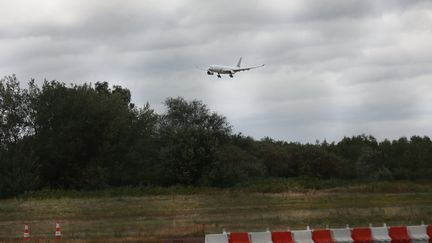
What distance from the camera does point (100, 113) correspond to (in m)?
87.8

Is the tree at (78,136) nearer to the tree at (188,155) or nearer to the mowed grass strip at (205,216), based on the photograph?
the tree at (188,155)

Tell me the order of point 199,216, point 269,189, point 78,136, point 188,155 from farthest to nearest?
1. point 78,136
2. point 188,155
3. point 269,189
4. point 199,216

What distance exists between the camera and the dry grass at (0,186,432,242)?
1161 inches

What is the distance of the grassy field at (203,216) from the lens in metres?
29.7

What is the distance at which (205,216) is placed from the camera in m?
38.1

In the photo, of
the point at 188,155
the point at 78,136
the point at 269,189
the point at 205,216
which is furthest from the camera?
the point at 78,136

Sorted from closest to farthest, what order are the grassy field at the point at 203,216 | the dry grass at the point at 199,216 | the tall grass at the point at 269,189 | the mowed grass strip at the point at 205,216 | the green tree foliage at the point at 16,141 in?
the dry grass at the point at 199,216, the grassy field at the point at 203,216, the mowed grass strip at the point at 205,216, the tall grass at the point at 269,189, the green tree foliage at the point at 16,141

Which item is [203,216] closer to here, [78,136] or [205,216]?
[205,216]

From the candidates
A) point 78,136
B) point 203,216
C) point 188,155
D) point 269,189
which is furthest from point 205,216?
point 78,136

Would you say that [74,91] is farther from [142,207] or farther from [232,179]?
[142,207]

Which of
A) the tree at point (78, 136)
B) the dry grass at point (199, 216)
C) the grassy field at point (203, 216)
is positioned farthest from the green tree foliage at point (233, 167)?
the dry grass at point (199, 216)

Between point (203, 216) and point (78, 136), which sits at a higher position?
point (78, 136)

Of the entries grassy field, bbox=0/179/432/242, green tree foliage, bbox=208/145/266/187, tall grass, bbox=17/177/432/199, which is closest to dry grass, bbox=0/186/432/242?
grassy field, bbox=0/179/432/242

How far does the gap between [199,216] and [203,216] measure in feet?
0.78
